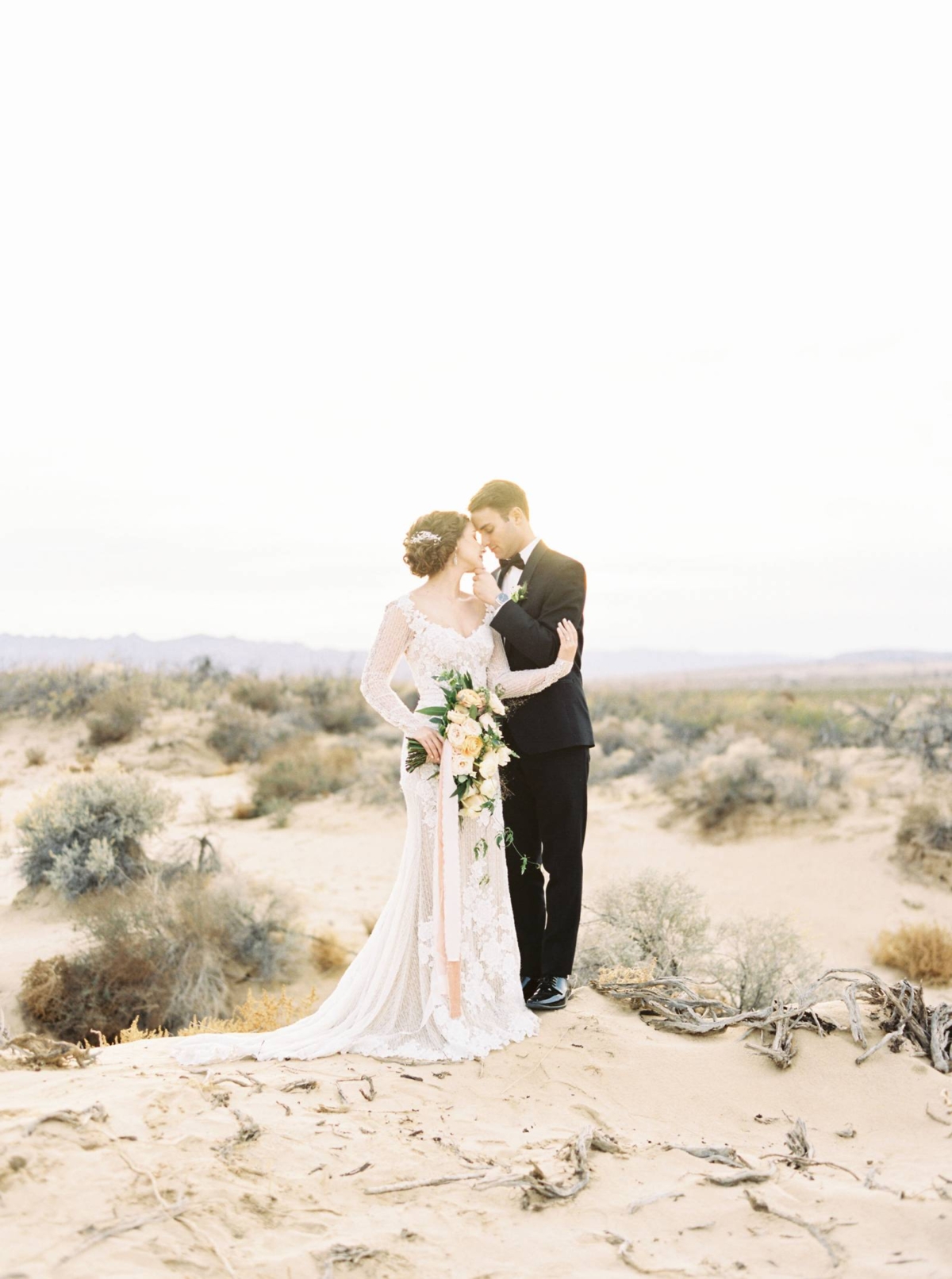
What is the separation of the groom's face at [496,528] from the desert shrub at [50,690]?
60.5 feet

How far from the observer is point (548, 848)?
5410mm

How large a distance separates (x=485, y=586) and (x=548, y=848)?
145 centimetres

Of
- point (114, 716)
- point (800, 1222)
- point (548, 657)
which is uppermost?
point (548, 657)

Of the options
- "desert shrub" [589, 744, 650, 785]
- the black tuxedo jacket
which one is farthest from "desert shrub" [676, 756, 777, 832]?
the black tuxedo jacket

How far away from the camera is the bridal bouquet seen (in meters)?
4.90

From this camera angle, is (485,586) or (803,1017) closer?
(803,1017)

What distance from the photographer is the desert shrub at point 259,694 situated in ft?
80.9

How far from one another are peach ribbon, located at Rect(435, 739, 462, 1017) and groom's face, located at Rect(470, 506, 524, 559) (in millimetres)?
1153

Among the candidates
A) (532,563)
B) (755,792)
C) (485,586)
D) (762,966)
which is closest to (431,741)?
(485,586)

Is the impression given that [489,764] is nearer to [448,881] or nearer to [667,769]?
[448,881]

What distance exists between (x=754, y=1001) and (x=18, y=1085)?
14.7 feet

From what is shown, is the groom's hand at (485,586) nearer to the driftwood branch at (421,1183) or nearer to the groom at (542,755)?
the groom at (542,755)

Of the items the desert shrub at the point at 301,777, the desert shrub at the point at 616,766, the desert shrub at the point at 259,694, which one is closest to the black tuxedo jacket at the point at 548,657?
the desert shrub at the point at 301,777

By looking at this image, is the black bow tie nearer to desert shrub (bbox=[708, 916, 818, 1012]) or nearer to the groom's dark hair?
the groom's dark hair
